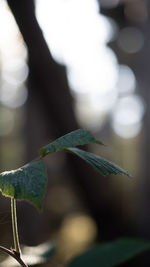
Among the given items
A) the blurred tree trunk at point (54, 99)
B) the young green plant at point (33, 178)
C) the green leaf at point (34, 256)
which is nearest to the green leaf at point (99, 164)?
the young green plant at point (33, 178)

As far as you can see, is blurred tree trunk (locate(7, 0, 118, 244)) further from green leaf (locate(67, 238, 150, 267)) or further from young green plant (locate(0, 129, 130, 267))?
young green plant (locate(0, 129, 130, 267))

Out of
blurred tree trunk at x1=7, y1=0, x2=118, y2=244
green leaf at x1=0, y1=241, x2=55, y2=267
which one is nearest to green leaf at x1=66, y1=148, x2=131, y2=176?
green leaf at x1=0, y1=241, x2=55, y2=267

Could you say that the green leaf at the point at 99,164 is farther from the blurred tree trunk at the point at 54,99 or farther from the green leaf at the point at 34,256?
the blurred tree trunk at the point at 54,99

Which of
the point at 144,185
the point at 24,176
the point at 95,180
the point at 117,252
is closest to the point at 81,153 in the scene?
the point at 24,176

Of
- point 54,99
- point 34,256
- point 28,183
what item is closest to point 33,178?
point 28,183

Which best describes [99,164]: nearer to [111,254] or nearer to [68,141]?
[68,141]

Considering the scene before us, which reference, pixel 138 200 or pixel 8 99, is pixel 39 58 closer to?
pixel 138 200
